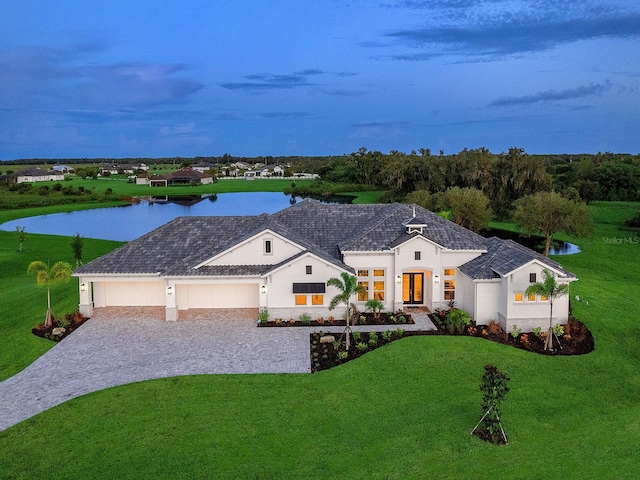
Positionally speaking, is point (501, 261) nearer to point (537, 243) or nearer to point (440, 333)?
point (440, 333)

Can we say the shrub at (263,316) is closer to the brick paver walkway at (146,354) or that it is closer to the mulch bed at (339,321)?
the mulch bed at (339,321)

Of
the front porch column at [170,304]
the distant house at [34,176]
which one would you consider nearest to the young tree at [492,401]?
the front porch column at [170,304]

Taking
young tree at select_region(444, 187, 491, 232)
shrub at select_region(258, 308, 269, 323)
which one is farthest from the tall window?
young tree at select_region(444, 187, 491, 232)

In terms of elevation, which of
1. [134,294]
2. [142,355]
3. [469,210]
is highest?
[469,210]

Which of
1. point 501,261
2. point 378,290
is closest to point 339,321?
point 378,290

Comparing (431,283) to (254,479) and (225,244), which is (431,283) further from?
(254,479)

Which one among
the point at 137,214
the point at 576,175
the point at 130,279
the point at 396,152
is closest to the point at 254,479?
the point at 130,279
